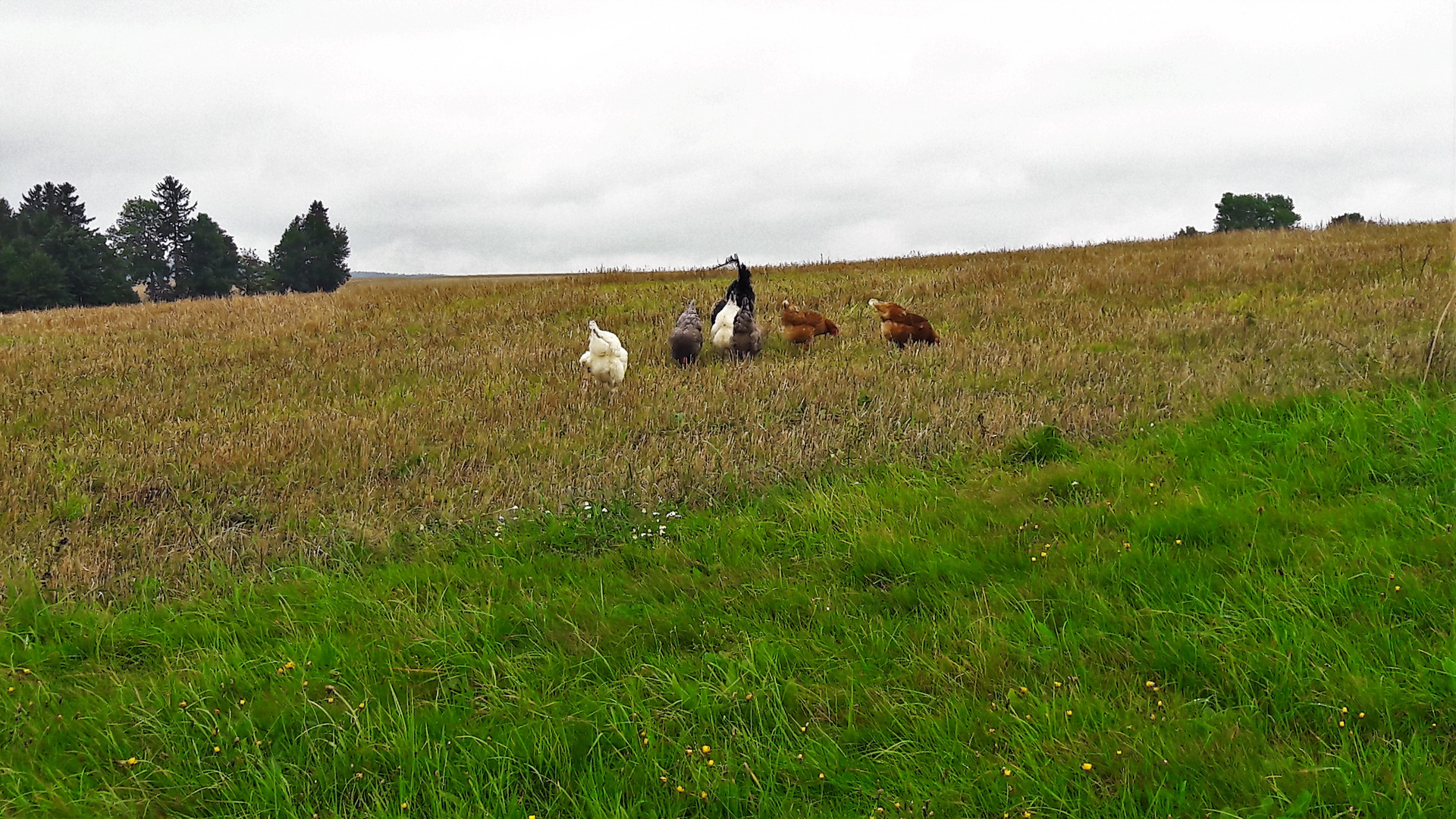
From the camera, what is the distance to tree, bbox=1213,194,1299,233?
2261 inches

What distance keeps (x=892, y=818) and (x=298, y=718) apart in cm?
231

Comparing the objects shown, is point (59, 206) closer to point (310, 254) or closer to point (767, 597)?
point (310, 254)

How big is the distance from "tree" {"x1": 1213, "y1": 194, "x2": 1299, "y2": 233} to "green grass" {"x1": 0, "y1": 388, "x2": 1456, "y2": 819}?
211 ft

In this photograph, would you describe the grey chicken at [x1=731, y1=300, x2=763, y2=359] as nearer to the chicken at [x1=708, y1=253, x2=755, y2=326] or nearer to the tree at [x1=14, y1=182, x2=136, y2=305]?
the chicken at [x1=708, y1=253, x2=755, y2=326]

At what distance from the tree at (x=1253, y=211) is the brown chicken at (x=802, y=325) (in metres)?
58.3

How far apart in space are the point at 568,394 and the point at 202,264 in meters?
71.3

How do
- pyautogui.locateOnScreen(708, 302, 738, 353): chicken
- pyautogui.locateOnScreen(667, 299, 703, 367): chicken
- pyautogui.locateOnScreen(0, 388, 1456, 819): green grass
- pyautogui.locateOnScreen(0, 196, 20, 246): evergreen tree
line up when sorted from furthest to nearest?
pyautogui.locateOnScreen(0, 196, 20, 246): evergreen tree
pyautogui.locateOnScreen(708, 302, 738, 353): chicken
pyautogui.locateOnScreen(667, 299, 703, 367): chicken
pyautogui.locateOnScreen(0, 388, 1456, 819): green grass

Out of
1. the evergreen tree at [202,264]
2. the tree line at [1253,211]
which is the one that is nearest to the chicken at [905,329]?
the tree line at [1253,211]

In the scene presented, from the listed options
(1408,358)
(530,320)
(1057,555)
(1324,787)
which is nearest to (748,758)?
(1324,787)

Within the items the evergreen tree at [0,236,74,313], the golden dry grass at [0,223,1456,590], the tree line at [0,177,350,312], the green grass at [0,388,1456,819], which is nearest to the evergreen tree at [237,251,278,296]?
the tree line at [0,177,350,312]

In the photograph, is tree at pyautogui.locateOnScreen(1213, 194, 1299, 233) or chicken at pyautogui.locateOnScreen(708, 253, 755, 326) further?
tree at pyautogui.locateOnScreen(1213, 194, 1299, 233)

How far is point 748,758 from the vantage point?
266 cm

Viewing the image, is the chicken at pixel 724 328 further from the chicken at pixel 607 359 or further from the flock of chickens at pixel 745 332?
the chicken at pixel 607 359

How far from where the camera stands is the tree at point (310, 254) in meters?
65.0
